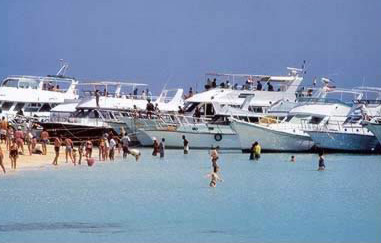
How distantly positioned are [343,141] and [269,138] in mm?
4022

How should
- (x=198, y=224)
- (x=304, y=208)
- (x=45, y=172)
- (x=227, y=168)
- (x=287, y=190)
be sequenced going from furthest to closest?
1. (x=227, y=168)
2. (x=45, y=172)
3. (x=287, y=190)
4. (x=304, y=208)
5. (x=198, y=224)

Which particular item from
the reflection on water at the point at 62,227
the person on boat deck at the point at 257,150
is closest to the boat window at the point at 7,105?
the person on boat deck at the point at 257,150

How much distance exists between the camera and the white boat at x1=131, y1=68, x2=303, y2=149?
62531 millimetres

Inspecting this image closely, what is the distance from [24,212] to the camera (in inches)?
1272

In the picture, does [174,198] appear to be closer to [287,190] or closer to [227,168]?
[287,190]

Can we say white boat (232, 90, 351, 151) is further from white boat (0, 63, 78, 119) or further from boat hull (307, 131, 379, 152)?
white boat (0, 63, 78, 119)

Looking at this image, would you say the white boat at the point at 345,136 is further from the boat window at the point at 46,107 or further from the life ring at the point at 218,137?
the boat window at the point at 46,107

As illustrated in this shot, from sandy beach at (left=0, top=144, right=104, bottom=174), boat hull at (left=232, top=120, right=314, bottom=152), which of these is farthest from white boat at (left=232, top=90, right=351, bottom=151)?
sandy beach at (left=0, top=144, right=104, bottom=174)

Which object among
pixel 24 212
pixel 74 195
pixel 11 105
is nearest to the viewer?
pixel 24 212

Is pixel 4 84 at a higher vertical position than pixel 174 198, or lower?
higher

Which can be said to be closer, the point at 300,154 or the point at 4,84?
the point at 300,154

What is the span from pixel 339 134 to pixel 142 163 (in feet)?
37.7

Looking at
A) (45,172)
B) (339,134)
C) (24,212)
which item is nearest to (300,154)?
(339,134)

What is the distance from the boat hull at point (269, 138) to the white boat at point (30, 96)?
1701 cm
